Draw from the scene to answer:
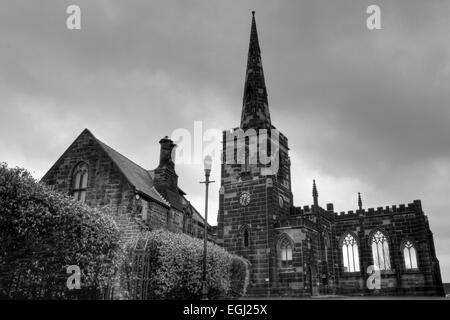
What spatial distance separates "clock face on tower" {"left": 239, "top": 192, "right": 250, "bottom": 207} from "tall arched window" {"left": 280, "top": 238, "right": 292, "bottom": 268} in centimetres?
469

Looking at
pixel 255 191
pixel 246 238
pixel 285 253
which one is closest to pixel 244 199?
pixel 255 191

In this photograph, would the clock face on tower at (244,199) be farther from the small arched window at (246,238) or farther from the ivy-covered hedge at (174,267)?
the ivy-covered hedge at (174,267)

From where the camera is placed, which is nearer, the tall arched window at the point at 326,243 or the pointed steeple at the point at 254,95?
the tall arched window at the point at 326,243

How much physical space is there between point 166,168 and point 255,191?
8.40 m

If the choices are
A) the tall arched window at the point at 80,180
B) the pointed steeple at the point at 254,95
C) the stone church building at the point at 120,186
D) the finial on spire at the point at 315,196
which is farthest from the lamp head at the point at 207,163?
the finial on spire at the point at 315,196

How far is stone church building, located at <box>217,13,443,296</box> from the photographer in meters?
31.6

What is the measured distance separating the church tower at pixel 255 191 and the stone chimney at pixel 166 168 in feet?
20.3

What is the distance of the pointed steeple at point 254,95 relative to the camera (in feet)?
125

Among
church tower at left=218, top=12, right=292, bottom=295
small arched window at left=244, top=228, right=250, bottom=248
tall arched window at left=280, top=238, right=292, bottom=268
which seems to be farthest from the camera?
small arched window at left=244, top=228, right=250, bottom=248

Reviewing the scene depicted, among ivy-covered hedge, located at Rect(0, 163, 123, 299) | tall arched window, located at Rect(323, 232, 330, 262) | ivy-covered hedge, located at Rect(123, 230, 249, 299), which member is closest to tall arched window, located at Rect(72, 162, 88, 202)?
ivy-covered hedge, located at Rect(123, 230, 249, 299)

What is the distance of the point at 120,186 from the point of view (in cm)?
2541

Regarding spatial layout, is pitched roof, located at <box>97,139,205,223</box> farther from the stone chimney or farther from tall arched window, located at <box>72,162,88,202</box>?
tall arched window, located at <box>72,162,88,202</box>
